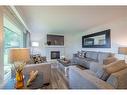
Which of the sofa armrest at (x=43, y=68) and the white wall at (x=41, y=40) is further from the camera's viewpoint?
the white wall at (x=41, y=40)

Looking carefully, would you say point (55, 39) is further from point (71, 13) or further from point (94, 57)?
point (71, 13)

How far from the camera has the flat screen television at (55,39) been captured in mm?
8635

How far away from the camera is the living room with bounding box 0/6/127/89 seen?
2523 mm

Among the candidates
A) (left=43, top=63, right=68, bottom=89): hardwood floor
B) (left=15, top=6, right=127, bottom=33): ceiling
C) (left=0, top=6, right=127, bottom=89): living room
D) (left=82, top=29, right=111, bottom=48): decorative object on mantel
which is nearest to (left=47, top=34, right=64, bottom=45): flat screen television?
(left=0, top=6, right=127, bottom=89): living room

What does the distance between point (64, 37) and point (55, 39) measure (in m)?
0.74

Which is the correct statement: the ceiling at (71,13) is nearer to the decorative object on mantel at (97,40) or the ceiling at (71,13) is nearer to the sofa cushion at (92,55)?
the decorative object on mantel at (97,40)

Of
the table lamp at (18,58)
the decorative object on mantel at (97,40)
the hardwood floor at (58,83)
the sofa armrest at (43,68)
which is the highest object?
the decorative object on mantel at (97,40)

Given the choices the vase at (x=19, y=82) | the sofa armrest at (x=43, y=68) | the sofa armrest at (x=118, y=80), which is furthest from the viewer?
the sofa armrest at (x=43, y=68)

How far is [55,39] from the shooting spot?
8820mm

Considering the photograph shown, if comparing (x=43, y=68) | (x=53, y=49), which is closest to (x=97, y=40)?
(x=53, y=49)

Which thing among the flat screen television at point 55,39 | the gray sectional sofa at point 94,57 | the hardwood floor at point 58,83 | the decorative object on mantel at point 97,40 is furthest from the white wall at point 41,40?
the hardwood floor at point 58,83

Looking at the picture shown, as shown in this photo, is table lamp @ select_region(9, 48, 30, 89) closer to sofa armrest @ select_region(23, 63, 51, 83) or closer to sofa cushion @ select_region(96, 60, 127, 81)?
sofa armrest @ select_region(23, 63, 51, 83)
